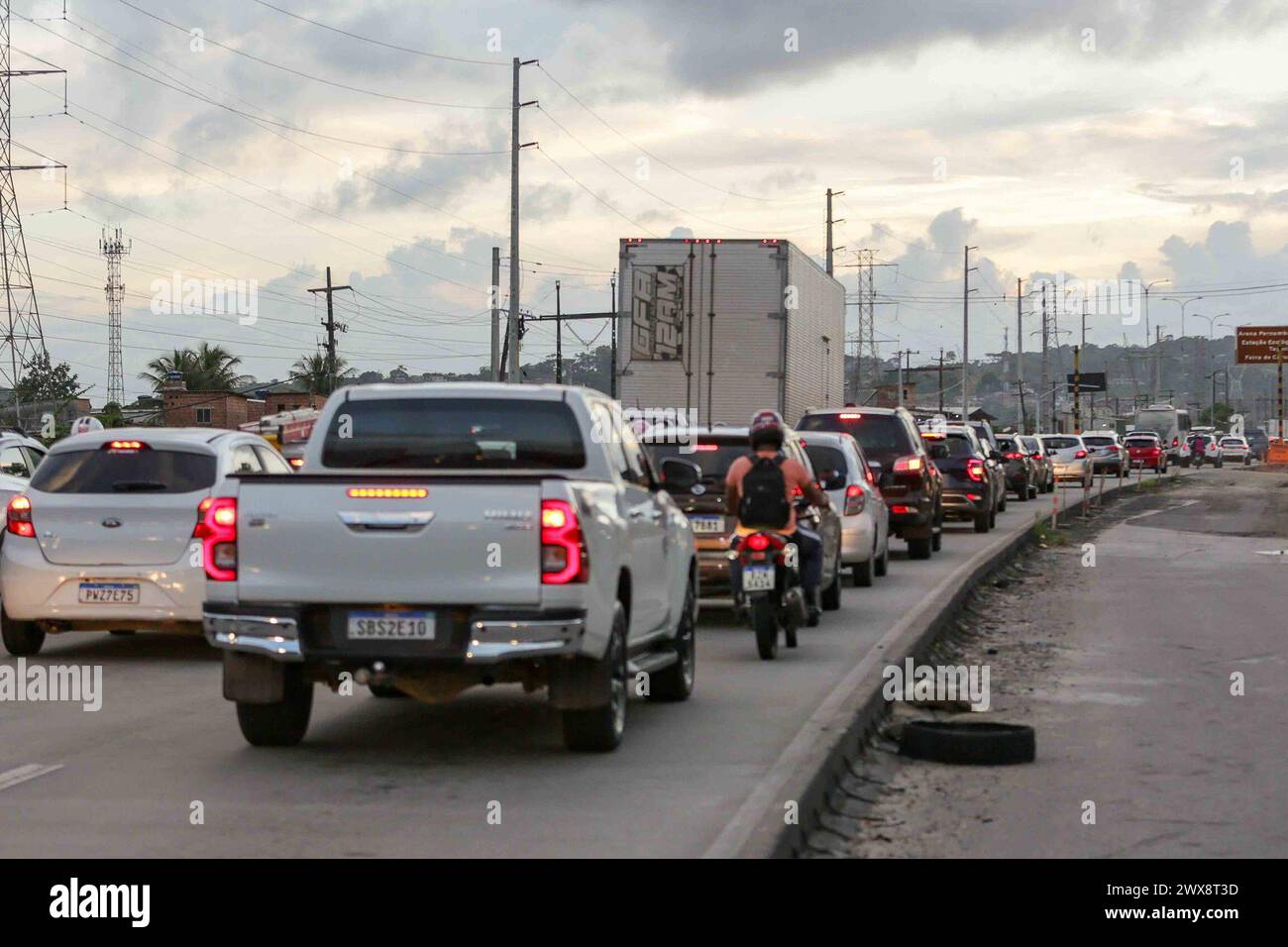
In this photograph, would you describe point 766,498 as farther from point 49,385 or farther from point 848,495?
point 49,385

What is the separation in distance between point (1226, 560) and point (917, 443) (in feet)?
14.9

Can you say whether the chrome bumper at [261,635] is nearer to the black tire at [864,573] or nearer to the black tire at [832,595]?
the black tire at [832,595]

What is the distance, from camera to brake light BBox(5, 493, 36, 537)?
14.0 metres

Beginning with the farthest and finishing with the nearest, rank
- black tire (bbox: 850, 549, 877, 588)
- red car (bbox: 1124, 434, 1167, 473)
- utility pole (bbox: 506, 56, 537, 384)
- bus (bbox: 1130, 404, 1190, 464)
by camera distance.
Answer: bus (bbox: 1130, 404, 1190, 464) < red car (bbox: 1124, 434, 1167, 473) < utility pole (bbox: 506, 56, 537, 384) < black tire (bbox: 850, 549, 877, 588)

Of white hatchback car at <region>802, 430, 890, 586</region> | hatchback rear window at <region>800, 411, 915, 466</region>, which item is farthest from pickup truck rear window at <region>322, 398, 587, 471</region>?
hatchback rear window at <region>800, 411, 915, 466</region>

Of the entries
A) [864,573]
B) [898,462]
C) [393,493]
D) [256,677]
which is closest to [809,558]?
[256,677]

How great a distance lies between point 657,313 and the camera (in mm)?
31203

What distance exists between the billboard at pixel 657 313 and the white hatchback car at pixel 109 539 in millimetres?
17121

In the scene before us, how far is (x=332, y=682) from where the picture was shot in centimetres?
967

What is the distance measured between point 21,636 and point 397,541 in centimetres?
623

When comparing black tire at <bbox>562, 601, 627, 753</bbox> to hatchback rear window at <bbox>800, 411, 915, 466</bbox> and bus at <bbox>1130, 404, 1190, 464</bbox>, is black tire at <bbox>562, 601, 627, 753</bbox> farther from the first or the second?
bus at <bbox>1130, 404, 1190, 464</bbox>

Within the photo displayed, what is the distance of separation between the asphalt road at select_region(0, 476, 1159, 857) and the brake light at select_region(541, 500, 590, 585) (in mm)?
955

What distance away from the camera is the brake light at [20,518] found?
14.0 meters
